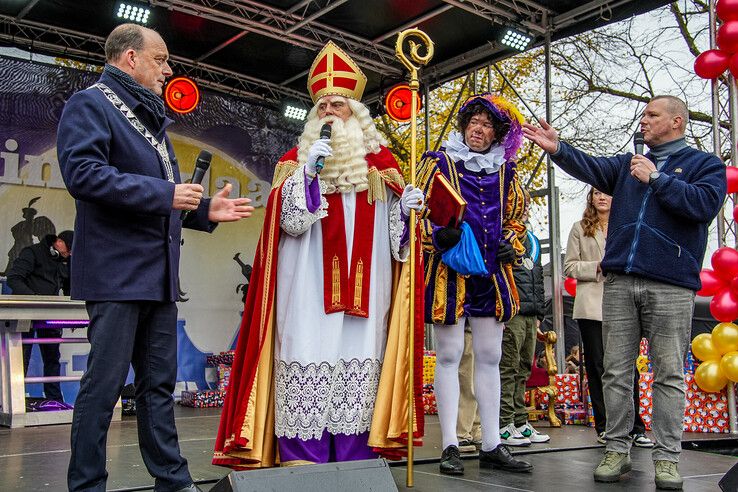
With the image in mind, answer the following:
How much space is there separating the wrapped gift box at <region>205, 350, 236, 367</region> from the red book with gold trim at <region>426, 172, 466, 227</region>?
577 centimetres

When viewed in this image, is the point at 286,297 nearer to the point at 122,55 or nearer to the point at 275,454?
the point at 275,454

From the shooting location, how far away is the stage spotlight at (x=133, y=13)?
771cm

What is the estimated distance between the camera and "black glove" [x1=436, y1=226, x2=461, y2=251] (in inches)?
151

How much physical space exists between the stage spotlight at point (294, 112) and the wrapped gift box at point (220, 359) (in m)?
3.27

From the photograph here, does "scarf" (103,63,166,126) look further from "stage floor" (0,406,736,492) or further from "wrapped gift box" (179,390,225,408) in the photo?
"wrapped gift box" (179,390,225,408)

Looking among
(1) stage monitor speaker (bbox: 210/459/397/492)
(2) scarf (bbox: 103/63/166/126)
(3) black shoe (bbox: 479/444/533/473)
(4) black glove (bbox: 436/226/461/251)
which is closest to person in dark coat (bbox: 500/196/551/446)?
(3) black shoe (bbox: 479/444/533/473)

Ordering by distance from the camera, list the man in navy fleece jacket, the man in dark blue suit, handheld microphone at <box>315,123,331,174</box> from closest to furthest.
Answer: the man in dark blue suit < handheld microphone at <box>315,123,331,174</box> < the man in navy fleece jacket

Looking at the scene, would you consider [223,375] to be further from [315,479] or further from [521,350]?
[315,479]

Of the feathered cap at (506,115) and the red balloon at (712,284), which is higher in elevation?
the feathered cap at (506,115)

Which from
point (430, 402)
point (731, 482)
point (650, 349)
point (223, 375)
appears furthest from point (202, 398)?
point (731, 482)

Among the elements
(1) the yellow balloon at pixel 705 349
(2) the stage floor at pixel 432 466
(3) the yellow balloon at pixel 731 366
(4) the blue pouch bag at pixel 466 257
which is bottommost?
(2) the stage floor at pixel 432 466

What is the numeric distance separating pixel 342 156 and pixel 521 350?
266 centimetres

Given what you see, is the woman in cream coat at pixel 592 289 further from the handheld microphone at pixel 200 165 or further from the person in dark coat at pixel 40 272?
the person in dark coat at pixel 40 272

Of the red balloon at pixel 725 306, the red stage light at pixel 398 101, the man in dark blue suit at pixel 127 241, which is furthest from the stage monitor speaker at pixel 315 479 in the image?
the red stage light at pixel 398 101
